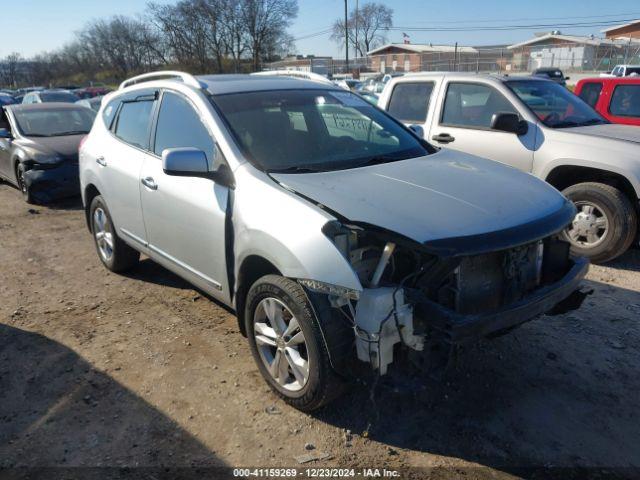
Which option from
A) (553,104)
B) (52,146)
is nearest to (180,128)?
(553,104)

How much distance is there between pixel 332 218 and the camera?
2588 mm

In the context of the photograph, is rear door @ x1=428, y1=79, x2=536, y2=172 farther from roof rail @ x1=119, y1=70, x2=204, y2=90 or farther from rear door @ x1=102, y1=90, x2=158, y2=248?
rear door @ x1=102, y1=90, x2=158, y2=248

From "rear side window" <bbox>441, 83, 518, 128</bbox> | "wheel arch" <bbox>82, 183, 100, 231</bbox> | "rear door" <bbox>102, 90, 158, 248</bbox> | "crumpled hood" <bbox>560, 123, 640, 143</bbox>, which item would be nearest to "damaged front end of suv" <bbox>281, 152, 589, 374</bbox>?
"rear door" <bbox>102, 90, 158, 248</bbox>

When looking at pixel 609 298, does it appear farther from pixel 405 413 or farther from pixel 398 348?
pixel 398 348

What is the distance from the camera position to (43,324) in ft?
13.9

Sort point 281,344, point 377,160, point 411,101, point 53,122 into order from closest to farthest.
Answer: point 281,344 → point 377,160 → point 411,101 → point 53,122

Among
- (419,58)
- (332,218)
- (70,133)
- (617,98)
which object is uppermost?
(419,58)

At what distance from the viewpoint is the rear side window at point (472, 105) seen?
5.93 meters

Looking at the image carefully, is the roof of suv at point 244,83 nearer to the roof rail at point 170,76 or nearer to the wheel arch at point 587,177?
the roof rail at point 170,76

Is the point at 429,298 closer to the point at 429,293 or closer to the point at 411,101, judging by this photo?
the point at 429,293

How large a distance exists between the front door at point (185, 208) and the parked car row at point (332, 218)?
15mm

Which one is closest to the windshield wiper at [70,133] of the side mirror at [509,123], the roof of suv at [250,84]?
the roof of suv at [250,84]

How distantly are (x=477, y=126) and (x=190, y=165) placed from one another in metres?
3.99

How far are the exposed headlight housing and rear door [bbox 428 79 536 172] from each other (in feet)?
12.6
